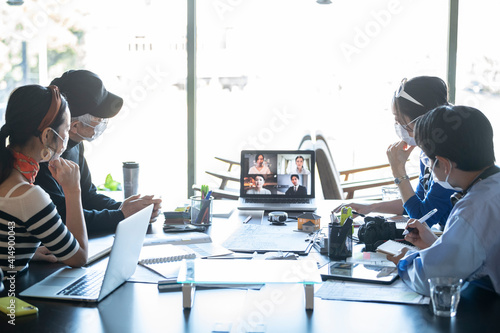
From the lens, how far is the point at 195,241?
2.09 meters

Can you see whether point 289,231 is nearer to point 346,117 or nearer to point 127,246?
point 127,246

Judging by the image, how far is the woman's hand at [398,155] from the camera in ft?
8.23

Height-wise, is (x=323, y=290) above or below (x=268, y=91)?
below

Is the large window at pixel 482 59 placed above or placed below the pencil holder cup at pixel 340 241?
above

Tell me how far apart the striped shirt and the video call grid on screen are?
1.21 m

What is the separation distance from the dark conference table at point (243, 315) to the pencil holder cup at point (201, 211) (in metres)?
0.84

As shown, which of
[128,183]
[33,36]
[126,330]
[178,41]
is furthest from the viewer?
[33,36]

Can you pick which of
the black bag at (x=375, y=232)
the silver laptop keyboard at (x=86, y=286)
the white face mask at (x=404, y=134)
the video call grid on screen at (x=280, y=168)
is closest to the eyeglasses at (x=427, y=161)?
the white face mask at (x=404, y=134)

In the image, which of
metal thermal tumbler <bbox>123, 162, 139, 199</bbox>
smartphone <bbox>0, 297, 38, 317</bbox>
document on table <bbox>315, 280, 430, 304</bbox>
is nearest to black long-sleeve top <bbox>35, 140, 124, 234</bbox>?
metal thermal tumbler <bbox>123, 162, 139, 199</bbox>

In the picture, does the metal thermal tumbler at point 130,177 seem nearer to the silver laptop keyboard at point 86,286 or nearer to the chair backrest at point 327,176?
the silver laptop keyboard at point 86,286

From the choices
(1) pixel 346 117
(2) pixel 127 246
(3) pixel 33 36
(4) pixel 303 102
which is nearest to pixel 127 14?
(3) pixel 33 36

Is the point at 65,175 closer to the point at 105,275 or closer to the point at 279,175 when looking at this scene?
the point at 105,275

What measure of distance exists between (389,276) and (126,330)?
30.7 inches

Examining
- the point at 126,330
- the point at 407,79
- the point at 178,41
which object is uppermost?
the point at 178,41
